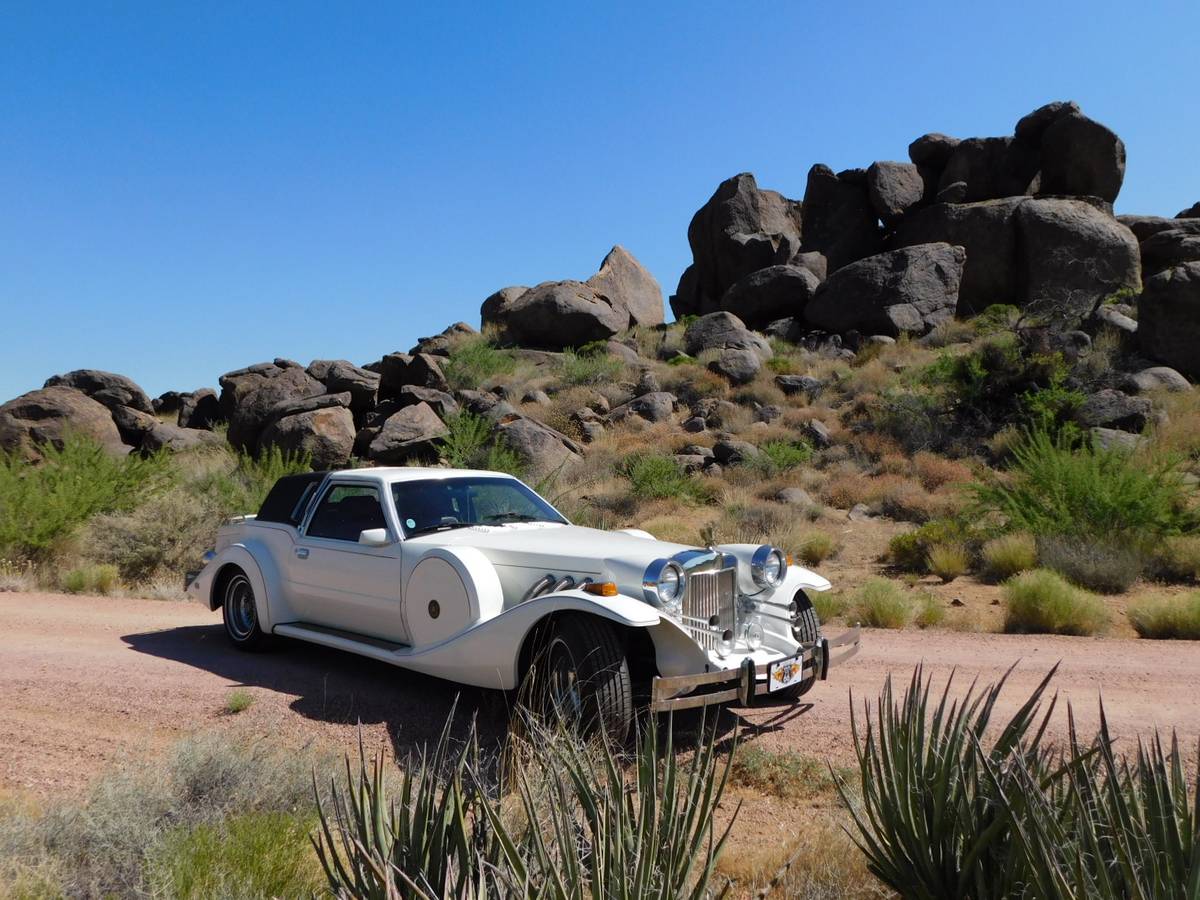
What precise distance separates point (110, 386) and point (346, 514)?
112 ft

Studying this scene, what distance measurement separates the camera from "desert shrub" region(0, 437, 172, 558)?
1447 cm

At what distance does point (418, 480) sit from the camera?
7.52m

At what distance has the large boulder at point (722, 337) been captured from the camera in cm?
3350

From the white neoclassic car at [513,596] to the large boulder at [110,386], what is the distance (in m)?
32.0

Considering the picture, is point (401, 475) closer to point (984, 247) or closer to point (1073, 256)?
point (1073, 256)

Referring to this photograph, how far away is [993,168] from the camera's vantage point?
4053cm

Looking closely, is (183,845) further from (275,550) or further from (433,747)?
(275,550)

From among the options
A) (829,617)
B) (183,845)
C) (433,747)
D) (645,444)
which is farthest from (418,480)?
(645,444)

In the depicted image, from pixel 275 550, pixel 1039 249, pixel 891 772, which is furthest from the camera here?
pixel 1039 249

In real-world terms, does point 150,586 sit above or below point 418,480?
below

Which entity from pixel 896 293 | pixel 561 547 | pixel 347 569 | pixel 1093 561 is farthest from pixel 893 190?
pixel 561 547

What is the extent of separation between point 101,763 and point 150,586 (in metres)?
8.35

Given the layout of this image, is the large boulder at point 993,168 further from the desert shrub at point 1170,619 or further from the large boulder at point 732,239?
the desert shrub at point 1170,619

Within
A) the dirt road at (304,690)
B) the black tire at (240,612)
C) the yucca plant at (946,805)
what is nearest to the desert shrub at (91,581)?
the dirt road at (304,690)
